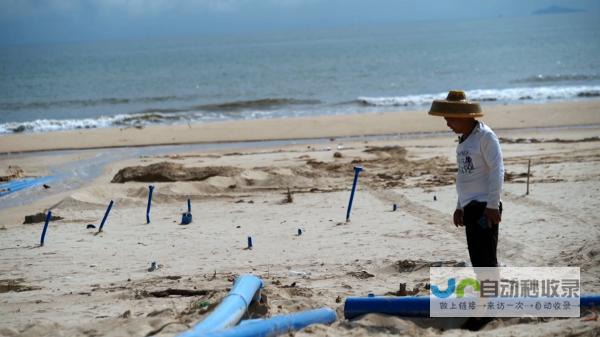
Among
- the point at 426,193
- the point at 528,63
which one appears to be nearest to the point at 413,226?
the point at 426,193

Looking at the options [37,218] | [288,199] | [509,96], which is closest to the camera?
[37,218]

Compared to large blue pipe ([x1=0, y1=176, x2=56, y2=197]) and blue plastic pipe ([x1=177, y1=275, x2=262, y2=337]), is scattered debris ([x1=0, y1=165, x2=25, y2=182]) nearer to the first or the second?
large blue pipe ([x1=0, y1=176, x2=56, y2=197])

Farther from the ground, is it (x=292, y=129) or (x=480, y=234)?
(x=480, y=234)

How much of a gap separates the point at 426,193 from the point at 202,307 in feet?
17.9

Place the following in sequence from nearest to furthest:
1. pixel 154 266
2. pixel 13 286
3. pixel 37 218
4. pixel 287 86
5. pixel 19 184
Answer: pixel 13 286 → pixel 154 266 → pixel 37 218 → pixel 19 184 → pixel 287 86

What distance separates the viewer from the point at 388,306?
5.02 metres

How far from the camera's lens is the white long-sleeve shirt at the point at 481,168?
488 centimetres

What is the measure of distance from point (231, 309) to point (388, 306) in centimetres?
103

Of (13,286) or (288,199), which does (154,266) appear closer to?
(13,286)

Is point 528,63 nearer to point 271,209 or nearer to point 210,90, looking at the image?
point 210,90

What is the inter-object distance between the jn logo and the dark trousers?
0.27 m

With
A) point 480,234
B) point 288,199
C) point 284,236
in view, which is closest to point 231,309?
→ point 480,234

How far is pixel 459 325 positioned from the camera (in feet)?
16.5

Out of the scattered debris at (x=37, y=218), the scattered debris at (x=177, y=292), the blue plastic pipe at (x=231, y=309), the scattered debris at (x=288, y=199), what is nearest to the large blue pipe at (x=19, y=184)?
the scattered debris at (x=37, y=218)
